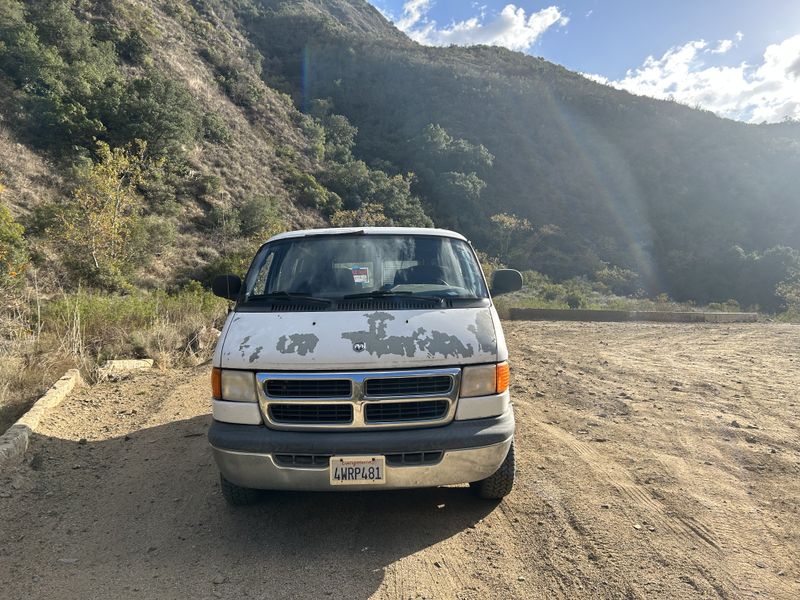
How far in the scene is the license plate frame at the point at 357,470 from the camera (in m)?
2.93

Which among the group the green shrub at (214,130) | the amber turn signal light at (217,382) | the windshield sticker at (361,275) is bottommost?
the amber turn signal light at (217,382)

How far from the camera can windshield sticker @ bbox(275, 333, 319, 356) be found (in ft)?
10.0

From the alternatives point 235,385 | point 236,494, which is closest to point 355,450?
point 235,385

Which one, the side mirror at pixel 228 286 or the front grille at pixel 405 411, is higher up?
the side mirror at pixel 228 286

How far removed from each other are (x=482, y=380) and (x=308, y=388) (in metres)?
1.06

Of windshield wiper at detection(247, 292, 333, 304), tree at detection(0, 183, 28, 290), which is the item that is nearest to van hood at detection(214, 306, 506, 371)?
windshield wiper at detection(247, 292, 333, 304)

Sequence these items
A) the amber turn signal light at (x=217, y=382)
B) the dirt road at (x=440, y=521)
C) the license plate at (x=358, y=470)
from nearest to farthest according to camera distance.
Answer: the dirt road at (x=440, y=521) → the license plate at (x=358, y=470) → the amber turn signal light at (x=217, y=382)

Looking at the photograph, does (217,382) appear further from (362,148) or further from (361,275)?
(362,148)

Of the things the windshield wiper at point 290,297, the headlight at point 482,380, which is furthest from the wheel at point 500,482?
the windshield wiper at point 290,297

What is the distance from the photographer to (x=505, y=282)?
4.46 m

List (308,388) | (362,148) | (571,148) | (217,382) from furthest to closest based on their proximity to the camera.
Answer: (571,148) < (362,148) < (217,382) < (308,388)

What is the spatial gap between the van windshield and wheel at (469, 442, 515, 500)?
117 cm

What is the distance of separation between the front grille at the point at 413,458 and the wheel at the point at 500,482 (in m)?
0.57

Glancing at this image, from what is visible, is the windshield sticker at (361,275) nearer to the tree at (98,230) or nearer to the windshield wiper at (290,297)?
the windshield wiper at (290,297)
